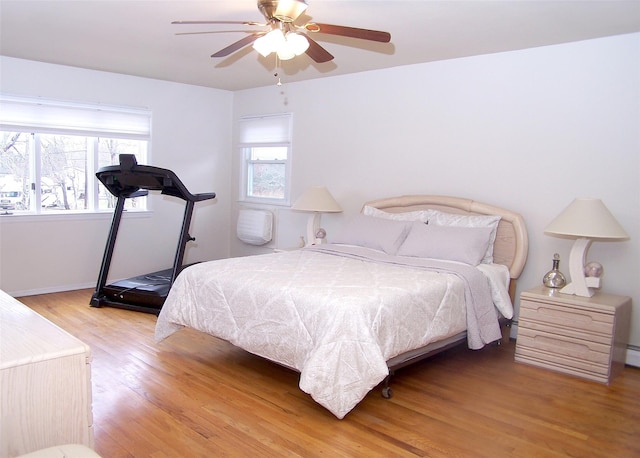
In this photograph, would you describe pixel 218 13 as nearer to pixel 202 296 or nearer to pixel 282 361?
pixel 202 296

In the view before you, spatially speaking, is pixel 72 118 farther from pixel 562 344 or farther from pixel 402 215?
pixel 562 344

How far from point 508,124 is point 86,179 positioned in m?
4.39

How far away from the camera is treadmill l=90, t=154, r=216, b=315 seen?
178 inches

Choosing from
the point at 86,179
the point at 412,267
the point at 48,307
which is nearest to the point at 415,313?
the point at 412,267

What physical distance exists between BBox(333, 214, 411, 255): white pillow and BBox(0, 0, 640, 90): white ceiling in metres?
1.47

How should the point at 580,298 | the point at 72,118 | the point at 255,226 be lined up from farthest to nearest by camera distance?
the point at 255,226 < the point at 72,118 < the point at 580,298

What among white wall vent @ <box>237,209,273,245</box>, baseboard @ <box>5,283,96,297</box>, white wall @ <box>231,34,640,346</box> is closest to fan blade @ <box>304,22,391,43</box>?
white wall @ <box>231,34,640,346</box>

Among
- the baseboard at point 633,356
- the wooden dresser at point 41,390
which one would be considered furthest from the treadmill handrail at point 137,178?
the baseboard at point 633,356

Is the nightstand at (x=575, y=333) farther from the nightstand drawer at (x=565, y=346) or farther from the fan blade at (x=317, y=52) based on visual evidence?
the fan blade at (x=317, y=52)

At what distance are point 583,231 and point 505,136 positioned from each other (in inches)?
46.6

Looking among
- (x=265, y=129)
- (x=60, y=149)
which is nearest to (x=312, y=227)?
(x=265, y=129)

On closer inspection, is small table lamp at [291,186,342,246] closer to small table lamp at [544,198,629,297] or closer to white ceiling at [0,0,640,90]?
white ceiling at [0,0,640,90]

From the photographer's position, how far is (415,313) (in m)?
3.07

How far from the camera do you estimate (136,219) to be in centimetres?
591
